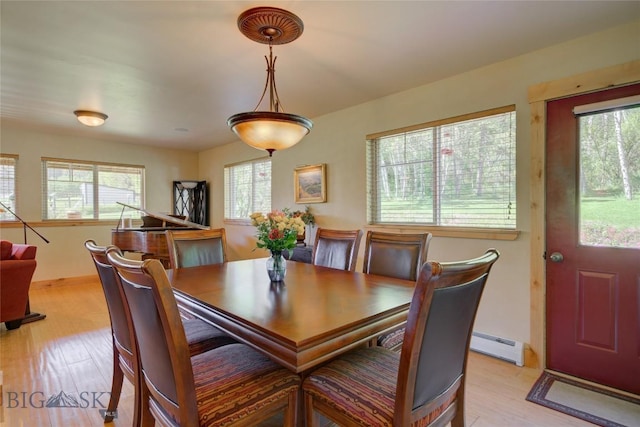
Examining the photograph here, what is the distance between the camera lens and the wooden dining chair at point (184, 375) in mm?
1073

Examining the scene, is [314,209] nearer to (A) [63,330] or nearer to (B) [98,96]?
(B) [98,96]

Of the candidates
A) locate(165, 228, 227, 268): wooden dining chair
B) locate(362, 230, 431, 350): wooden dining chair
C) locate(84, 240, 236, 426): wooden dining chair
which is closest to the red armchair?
locate(165, 228, 227, 268): wooden dining chair

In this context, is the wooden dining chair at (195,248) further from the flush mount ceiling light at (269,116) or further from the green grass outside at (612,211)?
the green grass outside at (612,211)

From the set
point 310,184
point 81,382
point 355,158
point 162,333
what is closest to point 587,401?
point 162,333

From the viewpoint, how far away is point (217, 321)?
1.45m

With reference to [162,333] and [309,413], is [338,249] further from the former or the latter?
[162,333]

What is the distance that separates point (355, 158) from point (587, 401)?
9.47 ft

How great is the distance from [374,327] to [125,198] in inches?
240

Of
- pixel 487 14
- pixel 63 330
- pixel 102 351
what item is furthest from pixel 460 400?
pixel 63 330

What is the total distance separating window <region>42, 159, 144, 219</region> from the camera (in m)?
5.27

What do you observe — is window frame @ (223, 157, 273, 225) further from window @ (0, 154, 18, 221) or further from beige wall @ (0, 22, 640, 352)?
window @ (0, 154, 18, 221)

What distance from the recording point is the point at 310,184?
14.4 feet

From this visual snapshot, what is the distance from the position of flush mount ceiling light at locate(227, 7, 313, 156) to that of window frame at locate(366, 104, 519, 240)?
1.61m

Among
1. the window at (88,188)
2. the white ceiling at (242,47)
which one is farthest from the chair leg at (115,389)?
the window at (88,188)
